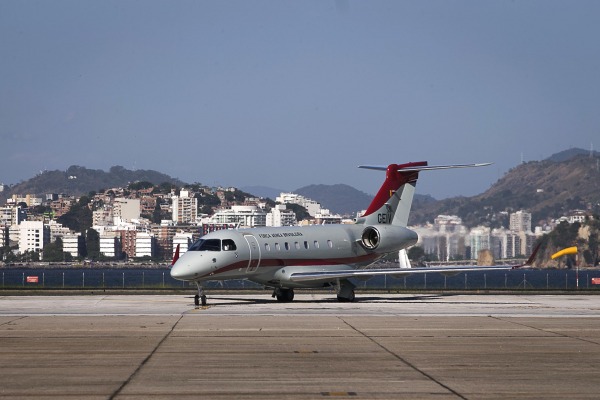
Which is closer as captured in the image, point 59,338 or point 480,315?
point 59,338

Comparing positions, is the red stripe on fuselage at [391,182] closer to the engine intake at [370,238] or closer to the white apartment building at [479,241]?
the engine intake at [370,238]

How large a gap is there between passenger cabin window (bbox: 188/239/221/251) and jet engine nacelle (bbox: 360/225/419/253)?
910cm

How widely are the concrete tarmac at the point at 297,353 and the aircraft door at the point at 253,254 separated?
16.9 ft

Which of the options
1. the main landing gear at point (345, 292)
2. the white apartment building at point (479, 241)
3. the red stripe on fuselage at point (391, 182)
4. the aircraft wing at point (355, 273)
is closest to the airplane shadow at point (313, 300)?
the main landing gear at point (345, 292)

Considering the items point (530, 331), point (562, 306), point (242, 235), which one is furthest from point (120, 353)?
point (562, 306)

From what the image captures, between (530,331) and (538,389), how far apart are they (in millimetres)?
11991

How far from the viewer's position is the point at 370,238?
168 ft

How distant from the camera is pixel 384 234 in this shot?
167 feet

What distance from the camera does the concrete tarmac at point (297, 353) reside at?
17453 millimetres

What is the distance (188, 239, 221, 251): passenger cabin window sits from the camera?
144 ft

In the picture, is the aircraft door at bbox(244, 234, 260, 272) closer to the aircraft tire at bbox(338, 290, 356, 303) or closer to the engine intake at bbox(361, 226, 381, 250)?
the aircraft tire at bbox(338, 290, 356, 303)

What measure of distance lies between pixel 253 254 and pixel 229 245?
52.5 inches

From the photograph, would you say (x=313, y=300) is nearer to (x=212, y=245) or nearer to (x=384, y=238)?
(x=384, y=238)

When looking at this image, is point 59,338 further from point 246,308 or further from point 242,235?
point 242,235
